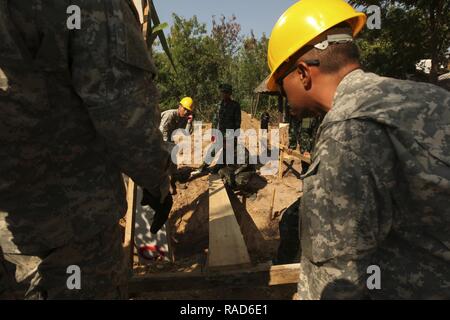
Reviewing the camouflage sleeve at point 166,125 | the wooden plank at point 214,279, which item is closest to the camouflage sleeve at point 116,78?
the wooden plank at point 214,279

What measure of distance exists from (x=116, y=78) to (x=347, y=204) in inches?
37.8

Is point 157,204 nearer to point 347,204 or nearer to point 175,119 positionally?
point 347,204

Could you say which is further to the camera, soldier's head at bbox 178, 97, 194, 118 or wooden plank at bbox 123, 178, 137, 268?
soldier's head at bbox 178, 97, 194, 118

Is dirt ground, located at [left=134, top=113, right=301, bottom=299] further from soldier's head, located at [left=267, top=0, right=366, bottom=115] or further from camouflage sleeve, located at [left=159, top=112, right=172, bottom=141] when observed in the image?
soldier's head, located at [left=267, top=0, right=366, bottom=115]

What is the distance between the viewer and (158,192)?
5.47ft

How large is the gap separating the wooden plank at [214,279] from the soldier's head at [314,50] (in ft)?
4.14

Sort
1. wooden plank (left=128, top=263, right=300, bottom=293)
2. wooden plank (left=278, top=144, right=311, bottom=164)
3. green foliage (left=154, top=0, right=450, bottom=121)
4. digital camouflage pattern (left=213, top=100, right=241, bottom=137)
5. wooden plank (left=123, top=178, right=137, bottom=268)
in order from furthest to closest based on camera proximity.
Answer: green foliage (left=154, top=0, right=450, bottom=121), digital camouflage pattern (left=213, top=100, right=241, bottom=137), wooden plank (left=278, top=144, right=311, bottom=164), wooden plank (left=123, top=178, right=137, bottom=268), wooden plank (left=128, top=263, right=300, bottom=293)

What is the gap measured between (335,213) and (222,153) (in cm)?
744

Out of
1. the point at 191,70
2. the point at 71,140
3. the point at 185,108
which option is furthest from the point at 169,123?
the point at 191,70

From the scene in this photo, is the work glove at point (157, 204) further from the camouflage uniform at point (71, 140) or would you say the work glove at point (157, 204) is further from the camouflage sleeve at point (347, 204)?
the camouflage sleeve at point (347, 204)

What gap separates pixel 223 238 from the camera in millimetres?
2936

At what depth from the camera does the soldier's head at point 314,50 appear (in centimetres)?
129

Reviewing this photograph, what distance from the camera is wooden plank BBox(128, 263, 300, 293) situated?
225cm
